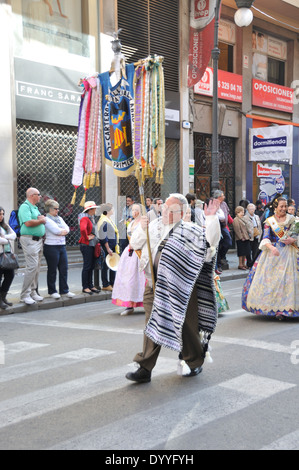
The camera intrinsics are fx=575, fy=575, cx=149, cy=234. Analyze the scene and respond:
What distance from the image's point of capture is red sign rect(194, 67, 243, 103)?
64.3 ft

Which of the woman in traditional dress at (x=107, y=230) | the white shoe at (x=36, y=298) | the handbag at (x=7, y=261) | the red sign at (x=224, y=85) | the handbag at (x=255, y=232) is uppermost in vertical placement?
the red sign at (x=224, y=85)

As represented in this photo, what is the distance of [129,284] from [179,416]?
4.91 m

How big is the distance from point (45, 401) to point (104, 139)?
4324mm

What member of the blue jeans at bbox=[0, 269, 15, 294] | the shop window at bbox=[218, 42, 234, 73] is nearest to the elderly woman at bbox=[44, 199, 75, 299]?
the blue jeans at bbox=[0, 269, 15, 294]

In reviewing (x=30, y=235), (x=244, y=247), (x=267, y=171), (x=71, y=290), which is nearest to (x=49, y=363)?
(x=30, y=235)

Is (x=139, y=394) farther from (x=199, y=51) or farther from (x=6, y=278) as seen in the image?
(x=199, y=51)

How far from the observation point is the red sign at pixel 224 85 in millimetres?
19594

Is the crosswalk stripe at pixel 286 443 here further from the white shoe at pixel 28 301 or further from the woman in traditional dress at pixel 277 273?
the white shoe at pixel 28 301

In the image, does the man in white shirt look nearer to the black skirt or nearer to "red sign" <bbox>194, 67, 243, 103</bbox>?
the black skirt

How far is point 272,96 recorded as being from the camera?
23094 mm

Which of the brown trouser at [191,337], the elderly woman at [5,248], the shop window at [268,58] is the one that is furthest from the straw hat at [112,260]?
the shop window at [268,58]

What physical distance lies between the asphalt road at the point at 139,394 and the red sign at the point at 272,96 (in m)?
15.9

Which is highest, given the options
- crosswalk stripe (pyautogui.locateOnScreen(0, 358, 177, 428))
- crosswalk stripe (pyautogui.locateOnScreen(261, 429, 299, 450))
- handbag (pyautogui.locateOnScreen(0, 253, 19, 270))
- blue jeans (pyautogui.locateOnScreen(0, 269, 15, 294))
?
handbag (pyautogui.locateOnScreen(0, 253, 19, 270))
